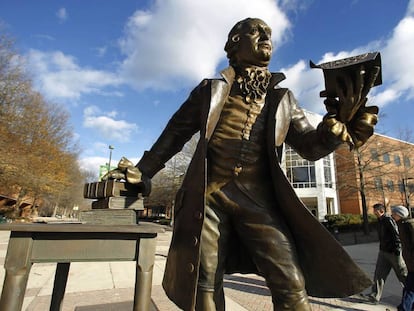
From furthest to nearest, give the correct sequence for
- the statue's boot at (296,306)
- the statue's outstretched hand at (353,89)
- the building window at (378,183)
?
the building window at (378,183), the statue's boot at (296,306), the statue's outstretched hand at (353,89)

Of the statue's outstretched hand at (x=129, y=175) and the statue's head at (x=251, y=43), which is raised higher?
the statue's head at (x=251, y=43)

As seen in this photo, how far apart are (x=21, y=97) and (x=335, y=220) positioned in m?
22.8

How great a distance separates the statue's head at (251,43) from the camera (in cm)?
207

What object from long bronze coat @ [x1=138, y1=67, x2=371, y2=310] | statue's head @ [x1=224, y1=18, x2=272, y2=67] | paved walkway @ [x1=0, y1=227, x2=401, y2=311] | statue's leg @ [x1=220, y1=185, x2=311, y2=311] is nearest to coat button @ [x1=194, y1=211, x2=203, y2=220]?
long bronze coat @ [x1=138, y1=67, x2=371, y2=310]

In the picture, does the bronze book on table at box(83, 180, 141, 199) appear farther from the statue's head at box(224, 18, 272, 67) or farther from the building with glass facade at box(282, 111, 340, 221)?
the building with glass facade at box(282, 111, 340, 221)

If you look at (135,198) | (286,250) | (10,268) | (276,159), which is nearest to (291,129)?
(276,159)

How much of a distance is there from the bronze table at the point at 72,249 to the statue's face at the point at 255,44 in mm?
1377

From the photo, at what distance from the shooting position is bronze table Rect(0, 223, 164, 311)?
1.72 m

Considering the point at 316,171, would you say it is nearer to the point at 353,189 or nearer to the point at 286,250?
the point at 353,189

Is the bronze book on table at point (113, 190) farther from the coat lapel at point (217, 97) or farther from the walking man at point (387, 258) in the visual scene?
the walking man at point (387, 258)

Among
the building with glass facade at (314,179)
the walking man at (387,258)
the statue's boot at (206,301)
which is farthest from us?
the building with glass facade at (314,179)

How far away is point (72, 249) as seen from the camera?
190cm

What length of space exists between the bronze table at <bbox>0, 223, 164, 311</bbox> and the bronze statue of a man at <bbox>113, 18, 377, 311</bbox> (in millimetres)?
199

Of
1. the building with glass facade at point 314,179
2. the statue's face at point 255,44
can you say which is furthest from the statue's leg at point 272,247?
the building with glass facade at point 314,179
